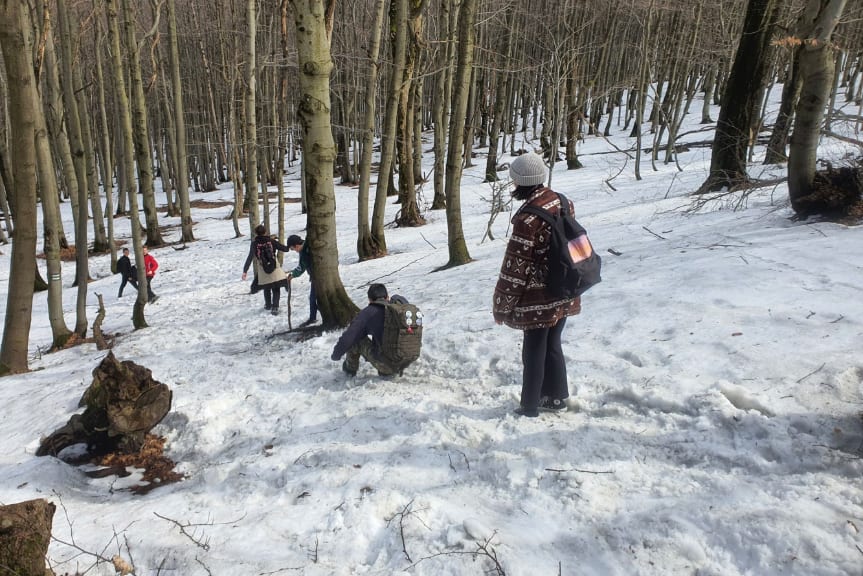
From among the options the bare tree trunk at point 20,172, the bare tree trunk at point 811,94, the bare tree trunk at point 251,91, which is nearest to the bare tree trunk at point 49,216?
the bare tree trunk at point 20,172

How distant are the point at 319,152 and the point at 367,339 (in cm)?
258

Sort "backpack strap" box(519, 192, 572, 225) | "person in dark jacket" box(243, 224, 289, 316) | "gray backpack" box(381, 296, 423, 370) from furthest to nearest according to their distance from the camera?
"person in dark jacket" box(243, 224, 289, 316) < "gray backpack" box(381, 296, 423, 370) < "backpack strap" box(519, 192, 572, 225)

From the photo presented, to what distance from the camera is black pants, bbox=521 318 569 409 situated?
3.66m

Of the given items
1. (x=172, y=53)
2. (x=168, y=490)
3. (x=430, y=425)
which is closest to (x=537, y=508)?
(x=430, y=425)

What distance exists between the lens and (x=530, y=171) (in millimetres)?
3465

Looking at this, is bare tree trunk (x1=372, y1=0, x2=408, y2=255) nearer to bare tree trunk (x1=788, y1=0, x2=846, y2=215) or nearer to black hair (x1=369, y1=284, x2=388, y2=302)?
bare tree trunk (x1=788, y1=0, x2=846, y2=215)

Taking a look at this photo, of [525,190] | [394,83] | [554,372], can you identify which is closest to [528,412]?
[554,372]

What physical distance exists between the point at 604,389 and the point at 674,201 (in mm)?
9564

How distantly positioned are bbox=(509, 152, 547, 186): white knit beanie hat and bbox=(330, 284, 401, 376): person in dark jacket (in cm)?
190

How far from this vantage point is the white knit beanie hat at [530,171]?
11.4 feet

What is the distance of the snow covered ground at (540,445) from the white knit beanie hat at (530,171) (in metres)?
1.71

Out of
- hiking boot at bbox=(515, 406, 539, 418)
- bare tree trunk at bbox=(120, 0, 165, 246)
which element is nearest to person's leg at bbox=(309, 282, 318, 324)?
hiking boot at bbox=(515, 406, 539, 418)

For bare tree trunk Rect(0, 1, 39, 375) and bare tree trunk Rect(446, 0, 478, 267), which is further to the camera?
bare tree trunk Rect(446, 0, 478, 267)

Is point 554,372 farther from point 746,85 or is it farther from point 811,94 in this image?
point 746,85
